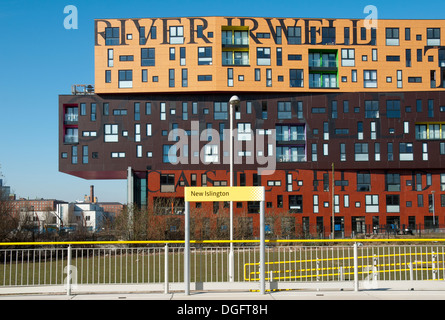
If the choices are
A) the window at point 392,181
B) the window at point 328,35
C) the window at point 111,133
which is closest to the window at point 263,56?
the window at point 328,35

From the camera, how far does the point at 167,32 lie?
62.0 meters

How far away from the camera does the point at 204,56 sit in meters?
61.8

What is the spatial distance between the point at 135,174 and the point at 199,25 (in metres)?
20.9

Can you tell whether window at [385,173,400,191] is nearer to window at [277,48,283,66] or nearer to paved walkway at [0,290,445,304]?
window at [277,48,283,66]

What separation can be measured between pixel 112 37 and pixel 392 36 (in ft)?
119

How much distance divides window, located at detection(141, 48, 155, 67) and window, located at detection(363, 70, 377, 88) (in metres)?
27.4

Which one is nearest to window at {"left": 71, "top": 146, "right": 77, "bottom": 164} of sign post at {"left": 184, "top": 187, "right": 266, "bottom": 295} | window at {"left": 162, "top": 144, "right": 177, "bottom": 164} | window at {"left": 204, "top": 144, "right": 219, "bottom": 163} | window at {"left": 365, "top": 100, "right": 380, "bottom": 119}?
window at {"left": 162, "top": 144, "right": 177, "bottom": 164}

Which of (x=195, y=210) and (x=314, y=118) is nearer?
(x=195, y=210)

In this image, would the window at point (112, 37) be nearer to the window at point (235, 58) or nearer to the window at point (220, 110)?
the window at point (235, 58)

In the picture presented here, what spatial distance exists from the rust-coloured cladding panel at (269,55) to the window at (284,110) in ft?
7.04

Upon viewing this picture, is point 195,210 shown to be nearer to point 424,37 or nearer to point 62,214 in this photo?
point 424,37

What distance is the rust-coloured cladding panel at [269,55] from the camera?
61.7m

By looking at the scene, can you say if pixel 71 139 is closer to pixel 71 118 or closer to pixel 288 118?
pixel 71 118
